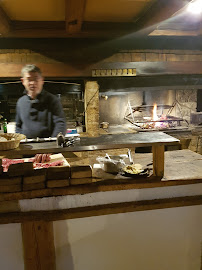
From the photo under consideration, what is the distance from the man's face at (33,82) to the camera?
3641 mm

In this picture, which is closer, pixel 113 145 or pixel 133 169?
pixel 113 145

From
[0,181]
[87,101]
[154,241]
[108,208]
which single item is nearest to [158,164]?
[108,208]

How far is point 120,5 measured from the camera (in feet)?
11.4

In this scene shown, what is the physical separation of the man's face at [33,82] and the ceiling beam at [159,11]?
2.04 meters

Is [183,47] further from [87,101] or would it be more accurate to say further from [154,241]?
[154,241]

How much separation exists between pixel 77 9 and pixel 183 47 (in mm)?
3434

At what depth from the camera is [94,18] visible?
415 centimetres

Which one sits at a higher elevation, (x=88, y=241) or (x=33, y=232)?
(x=33, y=232)

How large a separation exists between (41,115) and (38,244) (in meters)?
2.39

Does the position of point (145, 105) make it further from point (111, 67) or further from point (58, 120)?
point (58, 120)

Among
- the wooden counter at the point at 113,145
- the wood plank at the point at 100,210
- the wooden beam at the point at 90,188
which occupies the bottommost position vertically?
the wood plank at the point at 100,210

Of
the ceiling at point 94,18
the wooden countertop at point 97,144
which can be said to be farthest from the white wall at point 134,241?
the ceiling at point 94,18

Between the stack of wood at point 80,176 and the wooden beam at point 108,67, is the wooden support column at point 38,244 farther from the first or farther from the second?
the wooden beam at point 108,67

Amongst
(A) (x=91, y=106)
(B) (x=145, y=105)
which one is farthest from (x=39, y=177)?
(B) (x=145, y=105)
